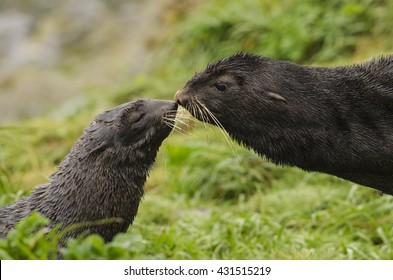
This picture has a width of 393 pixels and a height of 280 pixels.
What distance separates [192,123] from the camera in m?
9.70

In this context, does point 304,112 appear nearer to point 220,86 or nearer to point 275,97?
point 275,97

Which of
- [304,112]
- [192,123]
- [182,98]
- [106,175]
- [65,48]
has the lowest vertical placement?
[106,175]

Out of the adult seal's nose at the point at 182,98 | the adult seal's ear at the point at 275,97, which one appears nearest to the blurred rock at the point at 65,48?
the adult seal's nose at the point at 182,98

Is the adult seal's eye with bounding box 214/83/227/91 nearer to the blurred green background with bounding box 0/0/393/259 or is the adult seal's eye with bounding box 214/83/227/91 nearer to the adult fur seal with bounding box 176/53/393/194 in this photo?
the adult fur seal with bounding box 176/53/393/194

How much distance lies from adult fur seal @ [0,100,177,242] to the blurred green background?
0.34 m

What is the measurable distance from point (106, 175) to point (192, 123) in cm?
451

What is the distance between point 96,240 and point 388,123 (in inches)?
90.5

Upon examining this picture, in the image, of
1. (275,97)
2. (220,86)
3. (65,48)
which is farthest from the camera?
(65,48)

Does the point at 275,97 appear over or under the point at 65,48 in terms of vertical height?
under

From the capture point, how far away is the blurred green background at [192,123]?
6.25 metres

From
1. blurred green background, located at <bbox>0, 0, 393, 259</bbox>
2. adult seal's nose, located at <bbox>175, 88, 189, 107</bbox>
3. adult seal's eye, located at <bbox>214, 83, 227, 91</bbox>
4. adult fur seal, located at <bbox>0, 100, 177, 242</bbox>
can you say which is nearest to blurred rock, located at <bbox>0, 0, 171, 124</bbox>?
blurred green background, located at <bbox>0, 0, 393, 259</bbox>

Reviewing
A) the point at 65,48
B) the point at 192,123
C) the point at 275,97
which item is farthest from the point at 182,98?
the point at 65,48
